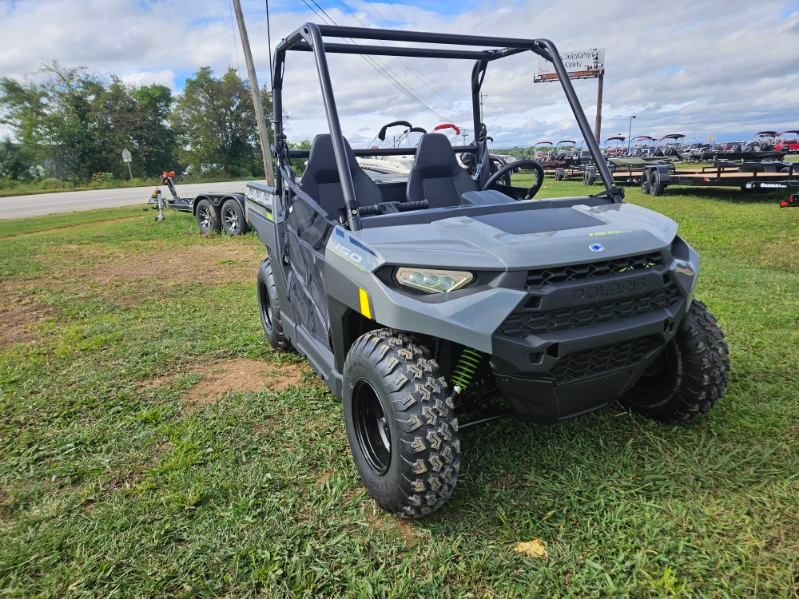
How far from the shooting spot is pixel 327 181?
364 cm

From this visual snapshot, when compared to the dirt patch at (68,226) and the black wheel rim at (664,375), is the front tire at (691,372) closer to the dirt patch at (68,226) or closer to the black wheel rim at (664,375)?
the black wheel rim at (664,375)

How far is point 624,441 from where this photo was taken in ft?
9.04

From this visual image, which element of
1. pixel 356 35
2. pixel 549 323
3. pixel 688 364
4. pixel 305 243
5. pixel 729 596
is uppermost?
pixel 356 35

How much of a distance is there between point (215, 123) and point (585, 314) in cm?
5494

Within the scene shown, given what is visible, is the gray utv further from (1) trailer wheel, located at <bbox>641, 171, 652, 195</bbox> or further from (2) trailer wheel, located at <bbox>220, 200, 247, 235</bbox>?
(1) trailer wheel, located at <bbox>641, 171, 652, 195</bbox>

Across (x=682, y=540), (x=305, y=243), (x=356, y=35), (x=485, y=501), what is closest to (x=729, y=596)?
(x=682, y=540)

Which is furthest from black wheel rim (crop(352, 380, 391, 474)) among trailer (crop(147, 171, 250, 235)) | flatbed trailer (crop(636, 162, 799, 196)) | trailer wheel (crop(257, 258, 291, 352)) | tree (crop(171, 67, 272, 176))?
tree (crop(171, 67, 272, 176))

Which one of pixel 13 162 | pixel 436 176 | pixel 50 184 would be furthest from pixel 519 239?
pixel 13 162

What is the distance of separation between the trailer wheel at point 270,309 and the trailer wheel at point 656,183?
478 inches

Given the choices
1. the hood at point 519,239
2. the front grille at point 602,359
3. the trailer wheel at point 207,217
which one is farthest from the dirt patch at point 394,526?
the trailer wheel at point 207,217

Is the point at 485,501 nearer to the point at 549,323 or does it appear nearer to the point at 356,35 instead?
the point at 549,323

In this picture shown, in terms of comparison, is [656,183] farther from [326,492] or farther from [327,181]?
[326,492]

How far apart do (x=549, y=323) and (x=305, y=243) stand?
1.60m

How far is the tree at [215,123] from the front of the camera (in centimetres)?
5059
